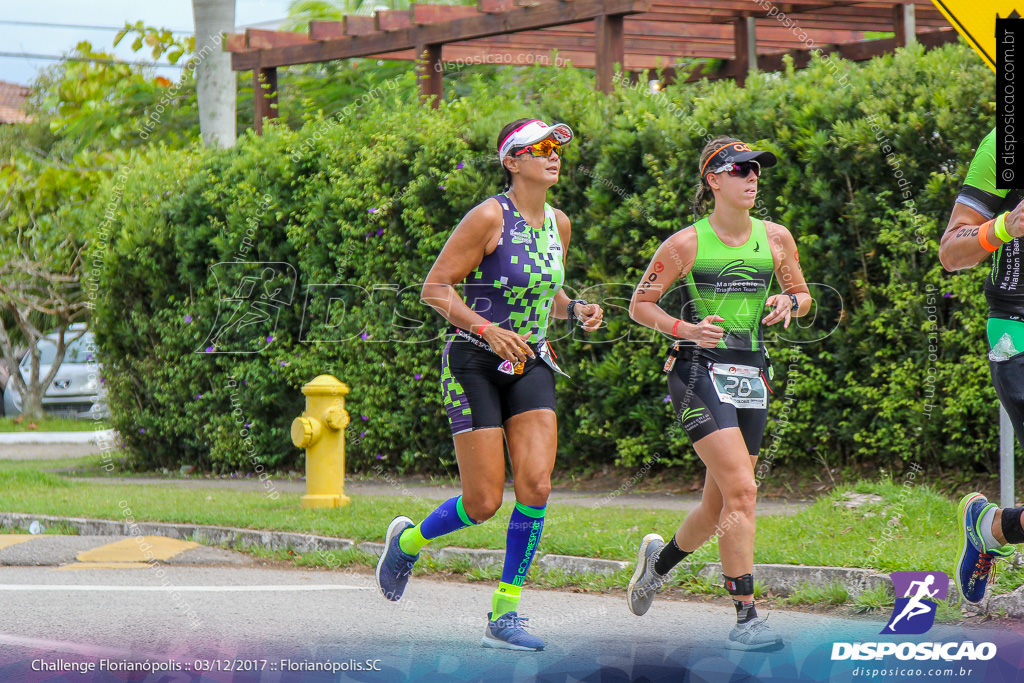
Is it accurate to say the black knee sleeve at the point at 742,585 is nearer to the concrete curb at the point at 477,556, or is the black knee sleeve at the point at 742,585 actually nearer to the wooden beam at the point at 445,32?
the concrete curb at the point at 477,556

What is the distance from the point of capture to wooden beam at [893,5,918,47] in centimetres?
1405

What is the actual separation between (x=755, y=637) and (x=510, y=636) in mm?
1030

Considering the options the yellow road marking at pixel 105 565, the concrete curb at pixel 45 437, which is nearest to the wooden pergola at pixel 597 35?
the yellow road marking at pixel 105 565

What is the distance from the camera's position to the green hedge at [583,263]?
Answer: 8.75 metres

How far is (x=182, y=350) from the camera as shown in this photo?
1372 centimetres

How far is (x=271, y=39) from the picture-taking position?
15.0 meters

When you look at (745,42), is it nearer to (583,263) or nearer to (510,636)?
(583,263)

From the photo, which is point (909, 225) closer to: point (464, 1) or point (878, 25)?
point (878, 25)

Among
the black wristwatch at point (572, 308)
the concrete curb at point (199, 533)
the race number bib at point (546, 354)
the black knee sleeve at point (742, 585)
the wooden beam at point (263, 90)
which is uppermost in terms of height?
the wooden beam at point (263, 90)

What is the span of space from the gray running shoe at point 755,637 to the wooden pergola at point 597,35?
26.0 feet

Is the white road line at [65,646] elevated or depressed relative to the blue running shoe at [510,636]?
depressed

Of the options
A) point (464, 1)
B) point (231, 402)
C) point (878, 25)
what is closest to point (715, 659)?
point (231, 402)

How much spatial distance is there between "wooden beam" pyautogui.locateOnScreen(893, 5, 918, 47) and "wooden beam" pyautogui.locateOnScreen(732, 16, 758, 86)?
1709mm

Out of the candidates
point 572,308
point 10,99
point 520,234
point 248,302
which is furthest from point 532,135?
point 10,99
